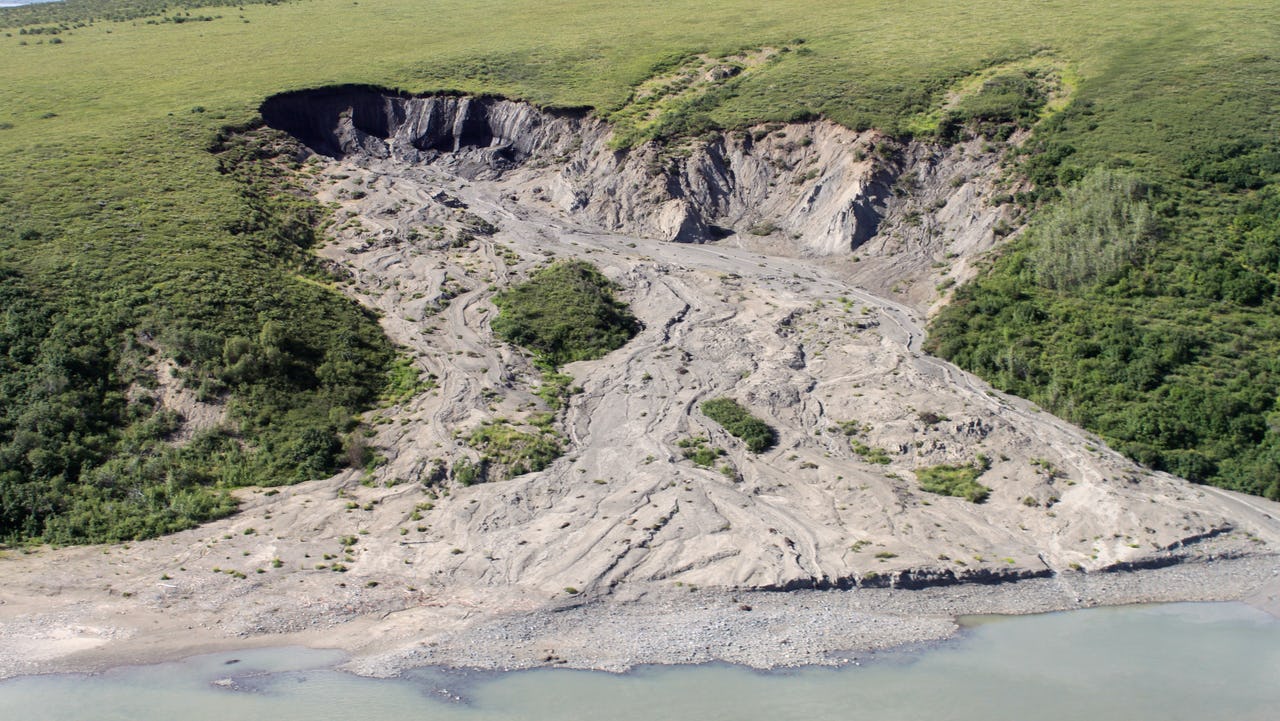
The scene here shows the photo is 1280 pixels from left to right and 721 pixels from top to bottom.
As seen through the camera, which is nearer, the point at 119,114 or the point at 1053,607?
the point at 1053,607

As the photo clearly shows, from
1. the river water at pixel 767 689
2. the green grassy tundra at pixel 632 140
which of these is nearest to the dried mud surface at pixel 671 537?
the river water at pixel 767 689

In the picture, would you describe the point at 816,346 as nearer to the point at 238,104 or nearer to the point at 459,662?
the point at 459,662

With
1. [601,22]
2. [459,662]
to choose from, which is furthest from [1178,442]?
[601,22]

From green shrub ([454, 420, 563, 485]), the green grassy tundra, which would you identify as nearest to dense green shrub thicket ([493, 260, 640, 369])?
green shrub ([454, 420, 563, 485])

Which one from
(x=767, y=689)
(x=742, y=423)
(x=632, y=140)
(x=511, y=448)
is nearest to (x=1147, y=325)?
(x=742, y=423)

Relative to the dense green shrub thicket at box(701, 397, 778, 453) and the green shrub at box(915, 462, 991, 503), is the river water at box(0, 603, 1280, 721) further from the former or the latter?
the dense green shrub thicket at box(701, 397, 778, 453)

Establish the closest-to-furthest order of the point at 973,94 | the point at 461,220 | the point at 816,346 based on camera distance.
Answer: the point at 816,346 < the point at 461,220 < the point at 973,94

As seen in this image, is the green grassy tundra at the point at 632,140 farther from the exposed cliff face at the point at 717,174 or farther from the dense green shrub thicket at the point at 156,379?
the exposed cliff face at the point at 717,174
